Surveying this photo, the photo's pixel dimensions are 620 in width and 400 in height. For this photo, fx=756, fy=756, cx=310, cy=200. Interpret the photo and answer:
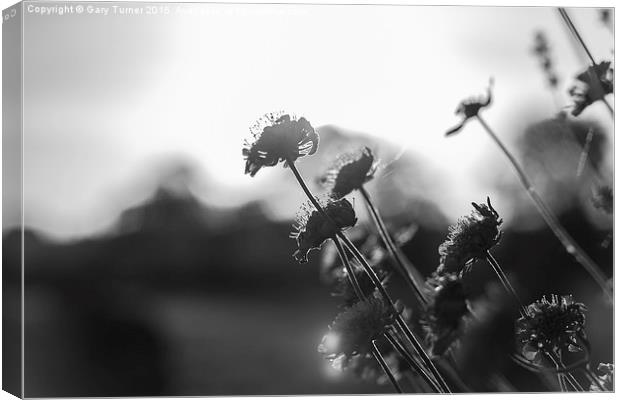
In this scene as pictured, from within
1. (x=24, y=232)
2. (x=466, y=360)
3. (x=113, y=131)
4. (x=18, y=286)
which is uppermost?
(x=113, y=131)

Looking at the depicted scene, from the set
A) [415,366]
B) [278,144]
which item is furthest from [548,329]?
[278,144]

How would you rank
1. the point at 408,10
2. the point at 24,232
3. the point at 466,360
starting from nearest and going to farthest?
the point at 466,360 → the point at 24,232 → the point at 408,10

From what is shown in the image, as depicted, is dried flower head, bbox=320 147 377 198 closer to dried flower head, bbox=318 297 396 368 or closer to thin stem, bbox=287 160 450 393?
thin stem, bbox=287 160 450 393

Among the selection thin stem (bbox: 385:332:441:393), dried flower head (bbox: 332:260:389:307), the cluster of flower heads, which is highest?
the cluster of flower heads

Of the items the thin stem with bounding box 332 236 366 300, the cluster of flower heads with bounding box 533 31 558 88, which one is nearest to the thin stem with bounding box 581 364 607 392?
the thin stem with bounding box 332 236 366 300

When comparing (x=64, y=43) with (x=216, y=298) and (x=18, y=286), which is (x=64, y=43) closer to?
(x=18, y=286)

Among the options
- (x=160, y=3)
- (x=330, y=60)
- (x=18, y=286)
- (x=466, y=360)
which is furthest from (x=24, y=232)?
(x=466, y=360)

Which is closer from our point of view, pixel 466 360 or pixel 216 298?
pixel 466 360
